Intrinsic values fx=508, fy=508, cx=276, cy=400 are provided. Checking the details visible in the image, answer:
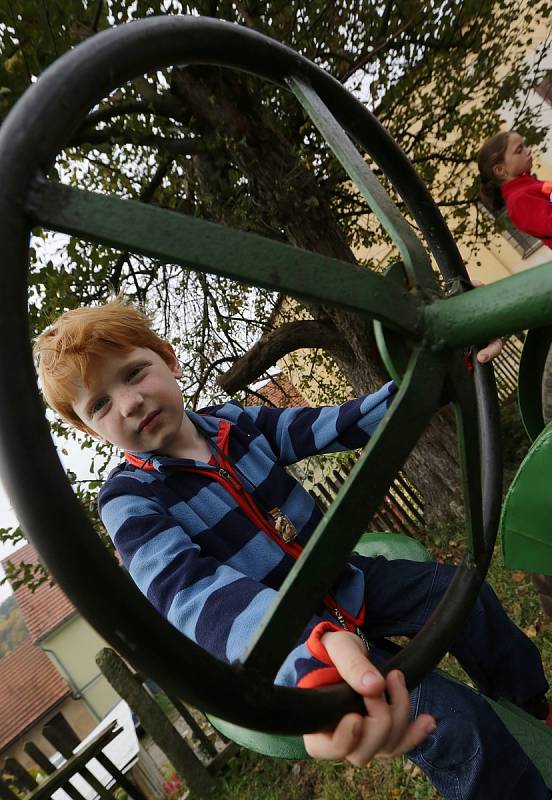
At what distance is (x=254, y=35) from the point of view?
0.76m

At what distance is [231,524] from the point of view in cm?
123

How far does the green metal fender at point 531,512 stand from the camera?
0.88 m

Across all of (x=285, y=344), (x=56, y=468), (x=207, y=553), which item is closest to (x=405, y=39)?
(x=285, y=344)

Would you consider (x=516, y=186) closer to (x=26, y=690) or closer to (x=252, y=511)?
(x=252, y=511)

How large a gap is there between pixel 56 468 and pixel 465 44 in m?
5.28

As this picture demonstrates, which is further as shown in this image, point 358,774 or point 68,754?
point 68,754

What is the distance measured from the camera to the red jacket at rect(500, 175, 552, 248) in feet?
8.95

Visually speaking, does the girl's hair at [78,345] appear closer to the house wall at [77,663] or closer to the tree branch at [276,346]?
the tree branch at [276,346]

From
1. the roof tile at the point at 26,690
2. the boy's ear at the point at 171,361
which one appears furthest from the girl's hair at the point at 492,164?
the roof tile at the point at 26,690

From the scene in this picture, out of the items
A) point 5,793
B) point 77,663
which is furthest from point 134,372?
point 77,663

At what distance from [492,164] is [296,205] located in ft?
4.37

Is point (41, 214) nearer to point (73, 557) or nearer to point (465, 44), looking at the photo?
point (73, 557)

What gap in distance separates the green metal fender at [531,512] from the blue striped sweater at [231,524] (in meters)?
0.40

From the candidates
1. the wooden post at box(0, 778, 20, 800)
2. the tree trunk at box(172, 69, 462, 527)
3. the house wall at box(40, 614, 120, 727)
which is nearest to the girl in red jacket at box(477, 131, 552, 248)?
the tree trunk at box(172, 69, 462, 527)
